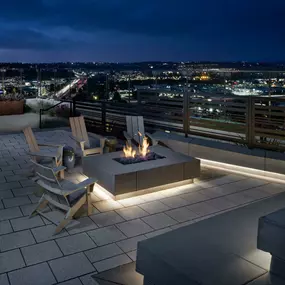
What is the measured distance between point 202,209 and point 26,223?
2.13 meters

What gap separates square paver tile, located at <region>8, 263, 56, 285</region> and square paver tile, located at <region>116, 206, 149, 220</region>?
1373mm

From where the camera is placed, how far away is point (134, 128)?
7.38 m

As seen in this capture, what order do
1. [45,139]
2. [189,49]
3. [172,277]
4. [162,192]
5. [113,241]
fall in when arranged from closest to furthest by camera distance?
[172,277]
[113,241]
[162,192]
[45,139]
[189,49]

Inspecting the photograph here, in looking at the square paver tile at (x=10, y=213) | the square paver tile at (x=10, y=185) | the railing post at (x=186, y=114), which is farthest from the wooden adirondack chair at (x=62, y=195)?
the railing post at (x=186, y=114)

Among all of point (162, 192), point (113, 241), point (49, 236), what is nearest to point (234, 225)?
point (113, 241)

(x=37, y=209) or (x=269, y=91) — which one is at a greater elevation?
(x=269, y=91)

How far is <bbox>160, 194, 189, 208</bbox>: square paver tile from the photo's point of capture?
15.8ft

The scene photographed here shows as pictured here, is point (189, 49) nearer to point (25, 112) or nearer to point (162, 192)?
point (25, 112)

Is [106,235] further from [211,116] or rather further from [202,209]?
[211,116]

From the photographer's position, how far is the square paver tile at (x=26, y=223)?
4.07 m

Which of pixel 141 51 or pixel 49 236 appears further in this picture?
pixel 141 51

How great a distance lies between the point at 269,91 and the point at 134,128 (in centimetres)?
268

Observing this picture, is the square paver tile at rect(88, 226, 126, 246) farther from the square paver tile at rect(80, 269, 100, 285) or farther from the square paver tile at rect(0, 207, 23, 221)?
the square paver tile at rect(0, 207, 23, 221)

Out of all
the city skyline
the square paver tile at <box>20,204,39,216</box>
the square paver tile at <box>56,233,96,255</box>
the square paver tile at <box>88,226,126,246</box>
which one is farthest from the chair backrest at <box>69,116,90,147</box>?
the city skyline
